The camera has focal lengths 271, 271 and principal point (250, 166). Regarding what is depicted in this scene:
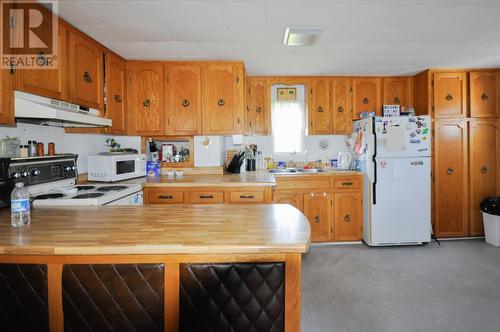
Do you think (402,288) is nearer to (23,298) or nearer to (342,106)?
(342,106)

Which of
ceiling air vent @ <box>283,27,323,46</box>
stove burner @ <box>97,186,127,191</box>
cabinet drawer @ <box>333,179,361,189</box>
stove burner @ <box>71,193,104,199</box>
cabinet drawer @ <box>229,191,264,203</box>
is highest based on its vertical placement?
ceiling air vent @ <box>283,27,323,46</box>

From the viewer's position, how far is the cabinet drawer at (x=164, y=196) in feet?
9.21

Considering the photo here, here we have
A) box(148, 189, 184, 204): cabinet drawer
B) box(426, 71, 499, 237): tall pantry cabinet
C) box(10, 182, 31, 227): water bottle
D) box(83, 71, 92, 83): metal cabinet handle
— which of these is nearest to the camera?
box(10, 182, 31, 227): water bottle

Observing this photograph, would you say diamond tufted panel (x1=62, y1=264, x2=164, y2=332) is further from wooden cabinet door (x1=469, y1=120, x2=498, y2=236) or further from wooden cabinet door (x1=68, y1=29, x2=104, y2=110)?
wooden cabinet door (x1=469, y1=120, x2=498, y2=236)

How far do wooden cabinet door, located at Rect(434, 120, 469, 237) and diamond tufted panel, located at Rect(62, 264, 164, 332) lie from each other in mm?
3818

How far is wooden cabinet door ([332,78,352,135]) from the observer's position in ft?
12.6

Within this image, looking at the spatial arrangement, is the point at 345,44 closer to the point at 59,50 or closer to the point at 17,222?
the point at 59,50

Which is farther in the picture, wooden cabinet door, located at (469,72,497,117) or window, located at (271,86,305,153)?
window, located at (271,86,305,153)

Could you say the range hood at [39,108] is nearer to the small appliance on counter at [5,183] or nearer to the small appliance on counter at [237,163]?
the small appliance on counter at [5,183]

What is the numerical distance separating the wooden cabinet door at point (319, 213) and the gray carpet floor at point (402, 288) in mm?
189

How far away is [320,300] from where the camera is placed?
2275 millimetres

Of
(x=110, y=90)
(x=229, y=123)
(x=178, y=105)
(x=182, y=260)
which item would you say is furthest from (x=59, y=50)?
(x=182, y=260)

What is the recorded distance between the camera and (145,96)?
3148 millimetres

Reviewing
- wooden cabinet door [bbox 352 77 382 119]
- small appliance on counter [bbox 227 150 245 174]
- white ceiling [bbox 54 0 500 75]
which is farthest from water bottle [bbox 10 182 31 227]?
wooden cabinet door [bbox 352 77 382 119]
